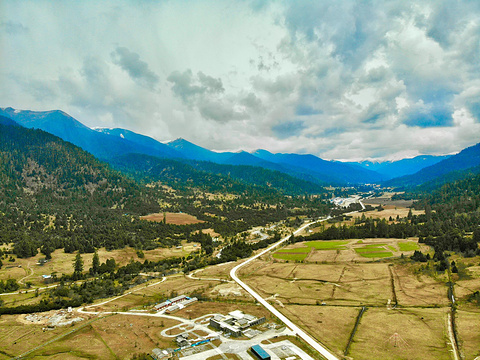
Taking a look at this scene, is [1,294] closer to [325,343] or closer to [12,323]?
[12,323]

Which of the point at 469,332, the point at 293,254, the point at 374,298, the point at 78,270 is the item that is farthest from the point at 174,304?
the point at 293,254

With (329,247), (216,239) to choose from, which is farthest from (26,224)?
(329,247)

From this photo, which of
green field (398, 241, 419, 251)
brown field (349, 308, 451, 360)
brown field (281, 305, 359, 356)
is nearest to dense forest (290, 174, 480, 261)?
green field (398, 241, 419, 251)

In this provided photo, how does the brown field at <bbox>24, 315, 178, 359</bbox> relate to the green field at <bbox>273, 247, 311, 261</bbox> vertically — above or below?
below

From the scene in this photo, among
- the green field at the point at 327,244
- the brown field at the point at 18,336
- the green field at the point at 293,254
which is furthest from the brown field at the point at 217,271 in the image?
the brown field at the point at 18,336

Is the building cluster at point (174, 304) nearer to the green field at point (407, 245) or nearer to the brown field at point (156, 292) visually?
the brown field at point (156, 292)

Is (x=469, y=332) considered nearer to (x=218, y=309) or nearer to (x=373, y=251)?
(x=218, y=309)

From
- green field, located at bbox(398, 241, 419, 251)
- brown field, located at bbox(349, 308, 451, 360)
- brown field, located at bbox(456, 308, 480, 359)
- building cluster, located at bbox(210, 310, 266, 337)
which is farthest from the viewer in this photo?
green field, located at bbox(398, 241, 419, 251)

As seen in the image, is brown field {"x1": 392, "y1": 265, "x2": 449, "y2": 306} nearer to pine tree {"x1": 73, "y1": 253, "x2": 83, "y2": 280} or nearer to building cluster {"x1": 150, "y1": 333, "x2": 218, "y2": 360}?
building cluster {"x1": 150, "y1": 333, "x2": 218, "y2": 360}
